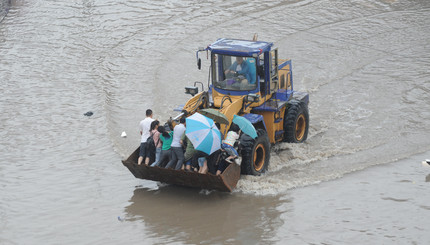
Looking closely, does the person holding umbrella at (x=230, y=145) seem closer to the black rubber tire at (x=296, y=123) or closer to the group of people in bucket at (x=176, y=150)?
the group of people in bucket at (x=176, y=150)

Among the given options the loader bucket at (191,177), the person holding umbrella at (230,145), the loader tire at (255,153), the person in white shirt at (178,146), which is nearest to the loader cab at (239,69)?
the loader tire at (255,153)

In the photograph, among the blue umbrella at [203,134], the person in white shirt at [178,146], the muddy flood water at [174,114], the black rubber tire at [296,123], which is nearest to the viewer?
the muddy flood water at [174,114]

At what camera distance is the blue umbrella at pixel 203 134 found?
11172mm

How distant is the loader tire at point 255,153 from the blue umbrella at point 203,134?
30.9 inches

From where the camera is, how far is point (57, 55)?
868 inches

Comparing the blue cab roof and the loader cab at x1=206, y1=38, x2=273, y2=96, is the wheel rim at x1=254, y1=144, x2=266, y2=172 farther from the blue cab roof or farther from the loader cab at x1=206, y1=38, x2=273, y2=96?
the blue cab roof

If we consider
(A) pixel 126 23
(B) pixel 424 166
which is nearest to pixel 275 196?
(B) pixel 424 166

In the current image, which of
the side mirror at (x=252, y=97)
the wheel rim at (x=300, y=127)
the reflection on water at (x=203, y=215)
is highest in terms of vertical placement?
the side mirror at (x=252, y=97)

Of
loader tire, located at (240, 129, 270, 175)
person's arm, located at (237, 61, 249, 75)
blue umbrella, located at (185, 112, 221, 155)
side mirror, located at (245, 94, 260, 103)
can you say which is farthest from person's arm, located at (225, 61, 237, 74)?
blue umbrella, located at (185, 112, 221, 155)

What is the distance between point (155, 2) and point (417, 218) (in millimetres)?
19371

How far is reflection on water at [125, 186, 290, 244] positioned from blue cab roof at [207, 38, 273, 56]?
3.11 metres

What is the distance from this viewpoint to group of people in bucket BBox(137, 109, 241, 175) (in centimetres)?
1147

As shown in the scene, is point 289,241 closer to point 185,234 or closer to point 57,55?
point 185,234

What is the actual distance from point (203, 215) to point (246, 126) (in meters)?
2.01
